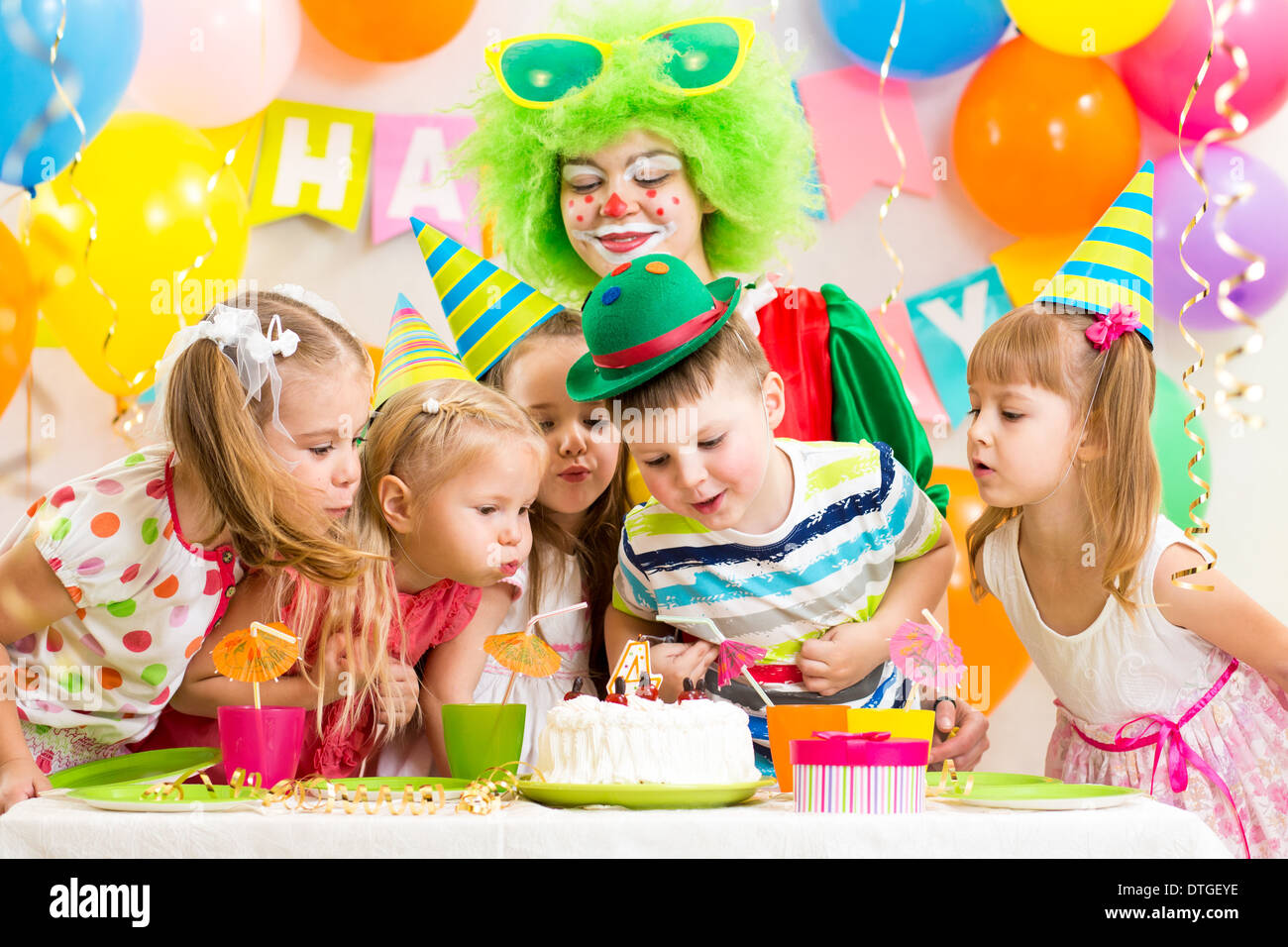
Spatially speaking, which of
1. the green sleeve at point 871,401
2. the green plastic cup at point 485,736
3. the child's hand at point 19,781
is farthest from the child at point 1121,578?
the child's hand at point 19,781

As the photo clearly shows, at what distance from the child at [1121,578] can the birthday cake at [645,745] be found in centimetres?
69

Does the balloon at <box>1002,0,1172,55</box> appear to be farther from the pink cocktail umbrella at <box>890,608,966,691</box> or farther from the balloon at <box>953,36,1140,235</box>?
the pink cocktail umbrella at <box>890,608,966,691</box>

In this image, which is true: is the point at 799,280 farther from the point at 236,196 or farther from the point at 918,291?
the point at 236,196

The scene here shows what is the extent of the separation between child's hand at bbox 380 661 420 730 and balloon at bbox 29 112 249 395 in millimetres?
949

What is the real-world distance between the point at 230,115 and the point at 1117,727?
2.03 meters

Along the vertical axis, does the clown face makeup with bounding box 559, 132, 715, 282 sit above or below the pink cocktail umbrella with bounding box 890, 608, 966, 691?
above

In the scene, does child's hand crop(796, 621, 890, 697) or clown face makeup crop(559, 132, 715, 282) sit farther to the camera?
clown face makeup crop(559, 132, 715, 282)

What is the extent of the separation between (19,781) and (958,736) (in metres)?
1.18

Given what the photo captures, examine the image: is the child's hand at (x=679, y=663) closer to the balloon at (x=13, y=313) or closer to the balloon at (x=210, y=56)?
the balloon at (x=13, y=313)

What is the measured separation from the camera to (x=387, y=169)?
2654mm

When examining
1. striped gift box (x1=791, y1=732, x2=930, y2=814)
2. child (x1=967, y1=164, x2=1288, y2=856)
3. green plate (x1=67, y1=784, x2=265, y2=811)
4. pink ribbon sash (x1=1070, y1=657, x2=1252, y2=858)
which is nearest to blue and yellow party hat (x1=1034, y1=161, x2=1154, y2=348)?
child (x1=967, y1=164, x2=1288, y2=856)

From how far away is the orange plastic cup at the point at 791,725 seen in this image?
120 centimetres

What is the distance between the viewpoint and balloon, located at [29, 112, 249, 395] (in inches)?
86.0
